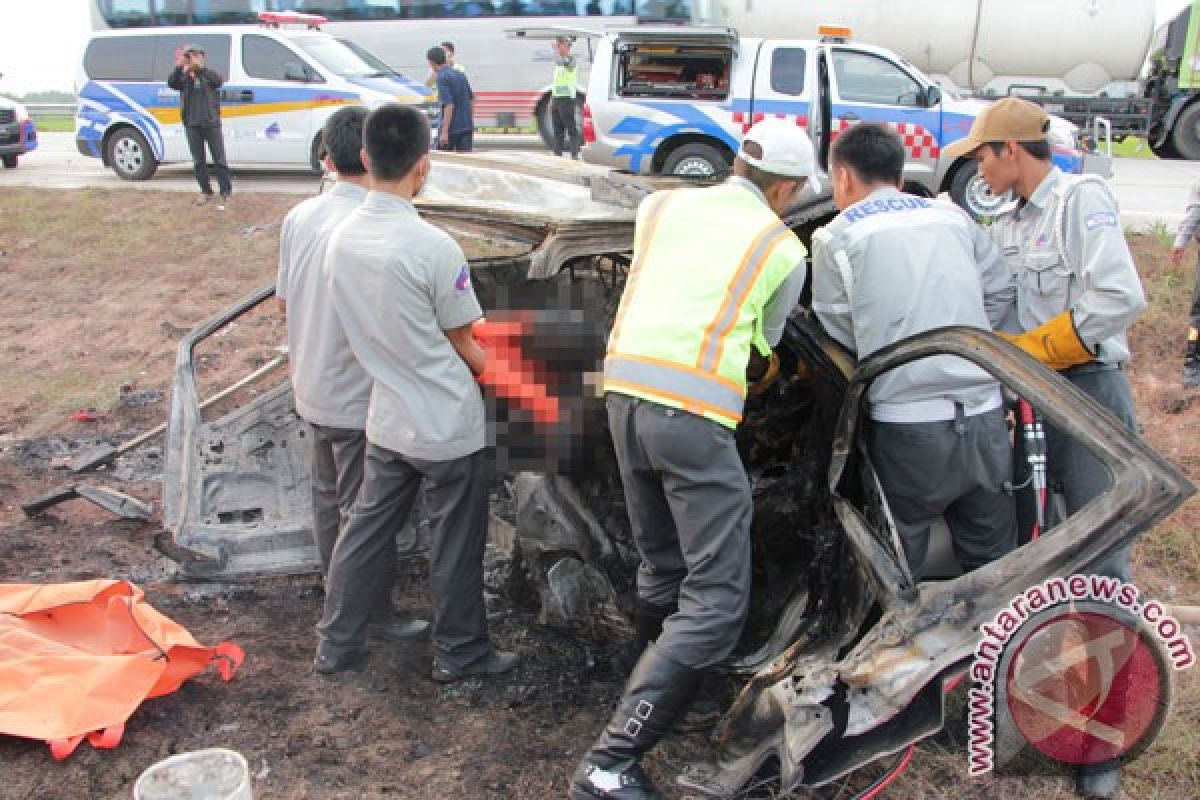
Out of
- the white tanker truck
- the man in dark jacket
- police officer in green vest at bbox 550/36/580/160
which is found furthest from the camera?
the white tanker truck

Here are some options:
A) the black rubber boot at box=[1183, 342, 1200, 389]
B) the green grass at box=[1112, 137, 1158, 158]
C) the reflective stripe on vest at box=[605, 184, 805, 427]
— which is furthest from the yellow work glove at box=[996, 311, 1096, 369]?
the green grass at box=[1112, 137, 1158, 158]

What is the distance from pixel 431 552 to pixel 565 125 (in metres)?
11.3

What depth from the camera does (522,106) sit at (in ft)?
53.1

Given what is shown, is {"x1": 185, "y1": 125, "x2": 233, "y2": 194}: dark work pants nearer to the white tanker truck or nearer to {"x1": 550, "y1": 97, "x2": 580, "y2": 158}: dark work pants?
{"x1": 550, "y1": 97, "x2": 580, "y2": 158}: dark work pants

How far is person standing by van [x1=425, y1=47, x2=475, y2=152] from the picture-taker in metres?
11.4

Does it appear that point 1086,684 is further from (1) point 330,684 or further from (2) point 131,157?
(2) point 131,157

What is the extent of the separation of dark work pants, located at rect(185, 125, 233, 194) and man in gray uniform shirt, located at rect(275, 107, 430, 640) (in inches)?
296

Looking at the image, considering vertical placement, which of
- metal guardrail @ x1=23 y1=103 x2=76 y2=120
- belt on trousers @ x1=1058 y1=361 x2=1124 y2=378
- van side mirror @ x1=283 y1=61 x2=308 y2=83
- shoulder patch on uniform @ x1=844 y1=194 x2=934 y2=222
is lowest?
metal guardrail @ x1=23 y1=103 x2=76 y2=120

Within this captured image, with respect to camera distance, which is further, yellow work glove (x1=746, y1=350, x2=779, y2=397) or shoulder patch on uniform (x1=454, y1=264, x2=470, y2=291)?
yellow work glove (x1=746, y1=350, x2=779, y2=397)

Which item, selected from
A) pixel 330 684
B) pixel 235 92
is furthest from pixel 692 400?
pixel 235 92

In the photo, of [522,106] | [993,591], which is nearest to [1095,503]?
[993,591]

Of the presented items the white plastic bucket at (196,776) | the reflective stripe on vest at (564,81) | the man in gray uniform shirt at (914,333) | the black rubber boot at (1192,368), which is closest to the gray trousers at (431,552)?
the white plastic bucket at (196,776)

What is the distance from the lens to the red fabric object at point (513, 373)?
313 centimetres

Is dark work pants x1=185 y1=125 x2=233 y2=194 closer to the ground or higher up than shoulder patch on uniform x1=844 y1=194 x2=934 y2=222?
closer to the ground
